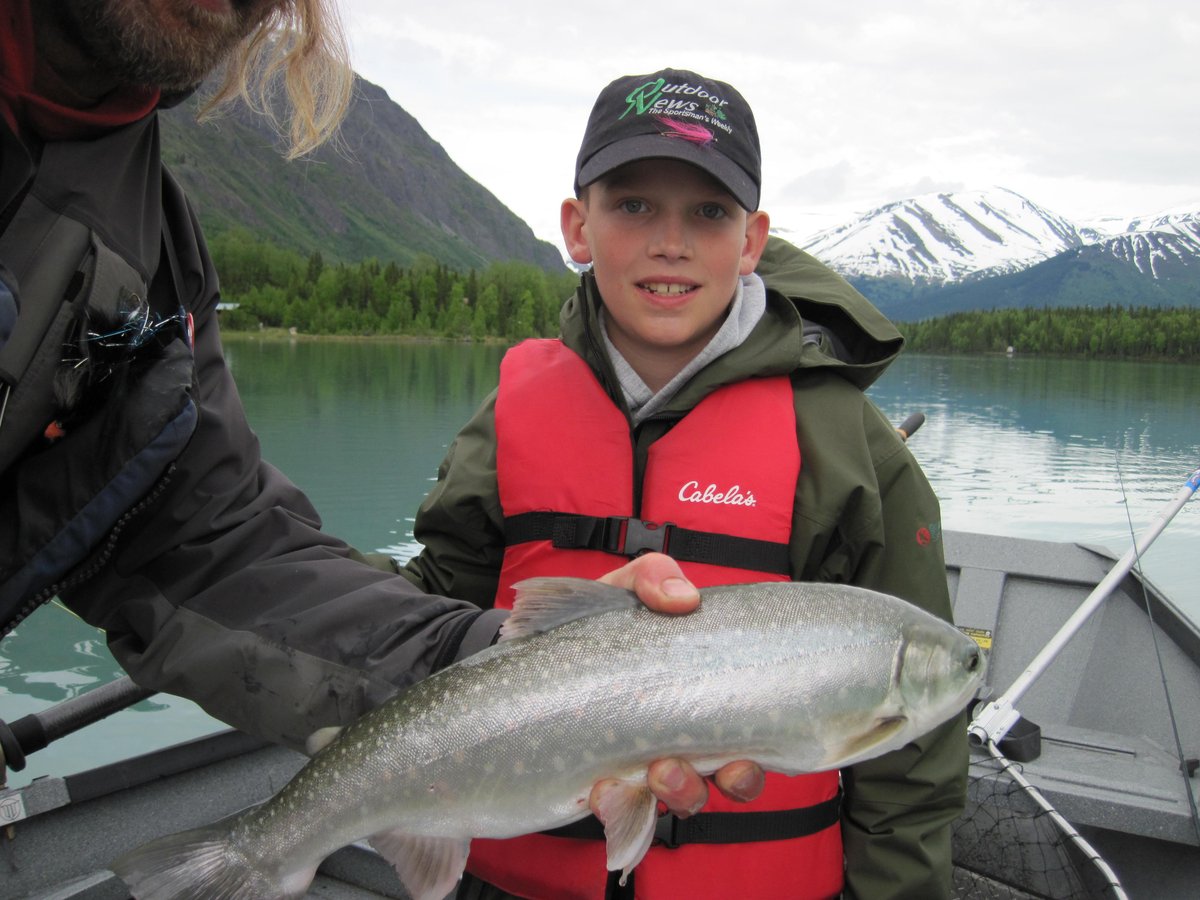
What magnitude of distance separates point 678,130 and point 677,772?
1.89 meters

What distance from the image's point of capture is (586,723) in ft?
7.29

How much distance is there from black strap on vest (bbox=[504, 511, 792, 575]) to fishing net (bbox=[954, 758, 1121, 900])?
220cm

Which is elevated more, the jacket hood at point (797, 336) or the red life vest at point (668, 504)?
the jacket hood at point (797, 336)

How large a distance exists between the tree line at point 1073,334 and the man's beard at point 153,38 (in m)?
86.0

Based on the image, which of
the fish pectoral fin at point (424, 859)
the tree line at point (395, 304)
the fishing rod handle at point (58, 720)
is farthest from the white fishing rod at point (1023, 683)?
the tree line at point (395, 304)

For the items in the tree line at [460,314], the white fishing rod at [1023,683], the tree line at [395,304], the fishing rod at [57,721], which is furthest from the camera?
the tree line at [395,304]

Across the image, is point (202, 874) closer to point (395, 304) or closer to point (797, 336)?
point (797, 336)

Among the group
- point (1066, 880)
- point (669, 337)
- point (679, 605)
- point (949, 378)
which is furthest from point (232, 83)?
point (949, 378)

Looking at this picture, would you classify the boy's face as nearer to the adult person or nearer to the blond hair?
the adult person

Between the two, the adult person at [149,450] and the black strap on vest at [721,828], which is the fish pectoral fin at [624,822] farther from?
the black strap on vest at [721,828]

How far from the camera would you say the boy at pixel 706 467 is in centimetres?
280

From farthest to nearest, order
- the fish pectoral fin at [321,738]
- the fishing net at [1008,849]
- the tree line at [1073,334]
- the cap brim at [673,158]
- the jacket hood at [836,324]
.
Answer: the tree line at [1073,334], the fishing net at [1008,849], the jacket hood at [836,324], the cap brim at [673,158], the fish pectoral fin at [321,738]

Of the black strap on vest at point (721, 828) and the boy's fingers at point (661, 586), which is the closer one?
the boy's fingers at point (661, 586)

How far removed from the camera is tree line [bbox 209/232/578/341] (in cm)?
11300
